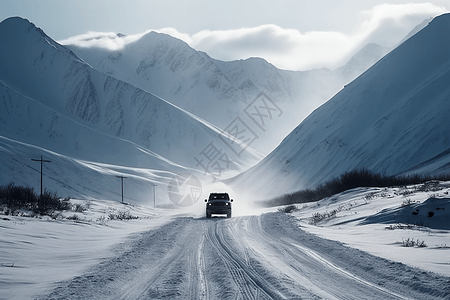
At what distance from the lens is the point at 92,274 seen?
7.92 metres

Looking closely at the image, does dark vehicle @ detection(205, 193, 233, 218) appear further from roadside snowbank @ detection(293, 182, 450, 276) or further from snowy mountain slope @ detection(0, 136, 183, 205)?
snowy mountain slope @ detection(0, 136, 183, 205)

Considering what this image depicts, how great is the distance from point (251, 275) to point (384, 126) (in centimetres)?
7619

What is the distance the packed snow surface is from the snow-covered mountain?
1930 inches

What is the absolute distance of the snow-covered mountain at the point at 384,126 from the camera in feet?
220

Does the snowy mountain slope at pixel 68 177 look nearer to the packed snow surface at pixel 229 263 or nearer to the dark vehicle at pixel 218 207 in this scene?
the dark vehicle at pixel 218 207

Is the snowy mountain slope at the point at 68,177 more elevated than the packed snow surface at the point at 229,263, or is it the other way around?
the snowy mountain slope at the point at 68,177

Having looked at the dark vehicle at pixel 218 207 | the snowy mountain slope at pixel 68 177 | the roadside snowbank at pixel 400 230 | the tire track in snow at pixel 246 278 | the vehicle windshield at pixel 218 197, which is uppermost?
the snowy mountain slope at pixel 68 177

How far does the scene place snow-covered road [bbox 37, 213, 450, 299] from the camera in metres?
6.53

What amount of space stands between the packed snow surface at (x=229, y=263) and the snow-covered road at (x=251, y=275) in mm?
18

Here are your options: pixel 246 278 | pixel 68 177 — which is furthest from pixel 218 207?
pixel 68 177

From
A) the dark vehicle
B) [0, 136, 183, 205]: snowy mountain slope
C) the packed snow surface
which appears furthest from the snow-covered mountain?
the packed snow surface

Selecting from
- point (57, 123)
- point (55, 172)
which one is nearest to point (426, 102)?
point (55, 172)

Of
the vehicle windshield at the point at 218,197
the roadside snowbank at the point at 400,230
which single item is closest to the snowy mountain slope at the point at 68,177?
the vehicle windshield at the point at 218,197

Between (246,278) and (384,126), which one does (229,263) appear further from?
(384,126)
